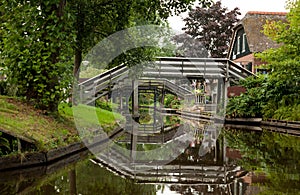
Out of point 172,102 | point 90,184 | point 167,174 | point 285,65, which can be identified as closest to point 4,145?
point 90,184

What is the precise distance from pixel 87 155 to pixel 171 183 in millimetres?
3530

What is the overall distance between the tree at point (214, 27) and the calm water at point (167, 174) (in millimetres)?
30847

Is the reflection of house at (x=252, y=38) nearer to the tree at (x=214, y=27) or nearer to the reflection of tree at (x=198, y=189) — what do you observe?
the tree at (x=214, y=27)

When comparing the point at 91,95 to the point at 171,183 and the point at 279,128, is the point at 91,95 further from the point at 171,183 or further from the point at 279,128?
the point at 171,183

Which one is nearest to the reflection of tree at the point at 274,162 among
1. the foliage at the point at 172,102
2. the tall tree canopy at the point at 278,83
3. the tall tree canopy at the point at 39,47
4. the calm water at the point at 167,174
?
the calm water at the point at 167,174

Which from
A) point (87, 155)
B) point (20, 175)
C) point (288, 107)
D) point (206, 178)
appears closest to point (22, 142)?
point (20, 175)

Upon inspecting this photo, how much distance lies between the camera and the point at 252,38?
32312 millimetres

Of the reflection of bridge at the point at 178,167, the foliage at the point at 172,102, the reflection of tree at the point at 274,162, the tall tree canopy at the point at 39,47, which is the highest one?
the tall tree canopy at the point at 39,47

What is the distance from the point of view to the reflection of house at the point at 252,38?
105 feet

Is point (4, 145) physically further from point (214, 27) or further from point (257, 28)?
point (214, 27)

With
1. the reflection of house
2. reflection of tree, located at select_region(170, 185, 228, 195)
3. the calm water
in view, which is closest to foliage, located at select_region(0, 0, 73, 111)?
the calm water

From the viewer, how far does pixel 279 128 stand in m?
18.6

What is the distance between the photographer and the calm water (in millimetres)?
5637

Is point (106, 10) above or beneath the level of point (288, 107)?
above
